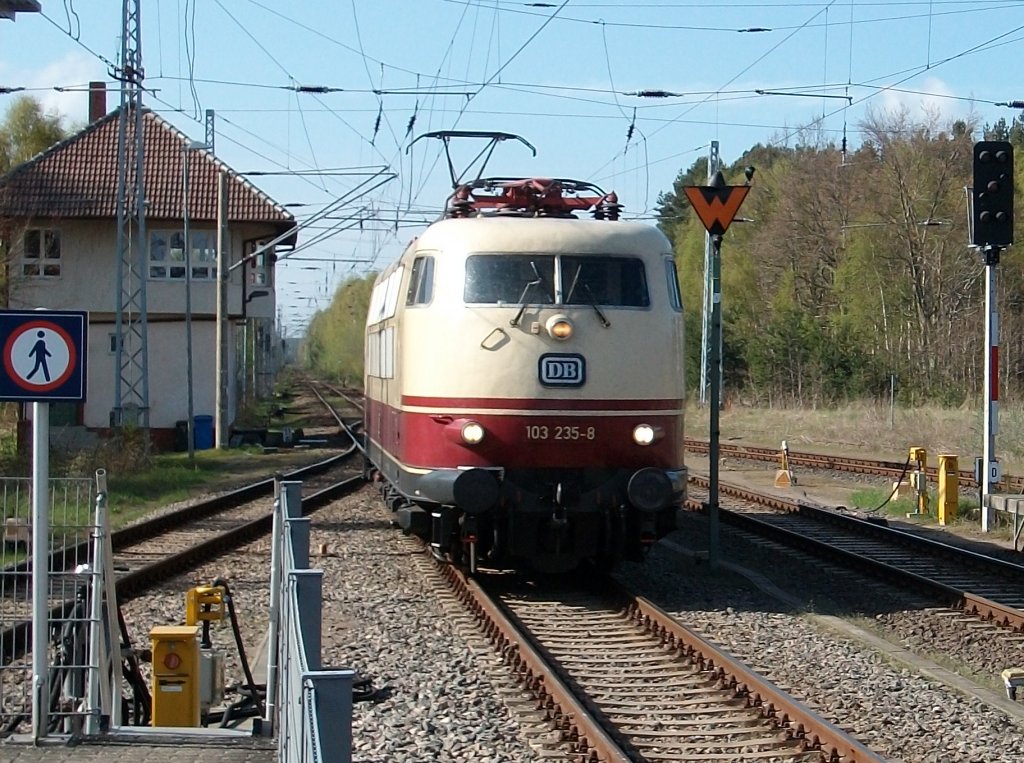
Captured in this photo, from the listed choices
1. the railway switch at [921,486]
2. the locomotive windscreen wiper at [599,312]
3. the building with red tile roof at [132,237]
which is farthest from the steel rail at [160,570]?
the building with red tile roof at [132,237]

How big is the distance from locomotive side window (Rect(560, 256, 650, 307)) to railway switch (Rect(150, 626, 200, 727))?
5.75 meters

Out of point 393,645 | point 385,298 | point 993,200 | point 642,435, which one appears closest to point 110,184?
point 385,298

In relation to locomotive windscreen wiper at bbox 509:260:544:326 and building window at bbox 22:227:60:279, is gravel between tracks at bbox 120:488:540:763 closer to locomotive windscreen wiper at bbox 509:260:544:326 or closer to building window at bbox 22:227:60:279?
locomotive windscreen wiper at bbox 509:260:544:326

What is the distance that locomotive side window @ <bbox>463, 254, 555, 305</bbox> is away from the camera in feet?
40.0

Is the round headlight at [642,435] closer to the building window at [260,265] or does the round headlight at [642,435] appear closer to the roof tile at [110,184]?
the roof tile at [110,184]

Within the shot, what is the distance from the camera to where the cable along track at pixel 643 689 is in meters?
7.14

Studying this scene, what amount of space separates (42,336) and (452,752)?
9.25 ft

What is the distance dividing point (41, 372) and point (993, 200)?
12167mm

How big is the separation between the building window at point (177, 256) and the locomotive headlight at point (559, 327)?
94.3 feet

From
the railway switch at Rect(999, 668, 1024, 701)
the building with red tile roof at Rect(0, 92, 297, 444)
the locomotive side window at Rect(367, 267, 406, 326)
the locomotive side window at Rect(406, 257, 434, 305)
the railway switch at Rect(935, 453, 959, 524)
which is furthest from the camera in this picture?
the building with red tile roof at Rect(0, 92, 297, 444)

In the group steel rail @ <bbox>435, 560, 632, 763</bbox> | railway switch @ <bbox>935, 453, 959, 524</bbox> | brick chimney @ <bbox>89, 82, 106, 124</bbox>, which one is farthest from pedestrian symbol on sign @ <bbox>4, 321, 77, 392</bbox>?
brick chimney @ <bbox>89, 82, 106, 124</bbox>

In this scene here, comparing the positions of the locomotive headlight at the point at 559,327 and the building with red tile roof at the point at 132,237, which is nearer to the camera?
the locomotive headlight at the point at 559,327

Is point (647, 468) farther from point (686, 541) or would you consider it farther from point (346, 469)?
point (346, 469)

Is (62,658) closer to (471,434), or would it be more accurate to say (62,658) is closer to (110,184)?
→ (471,434)
